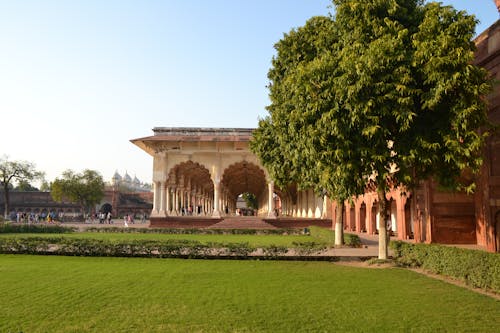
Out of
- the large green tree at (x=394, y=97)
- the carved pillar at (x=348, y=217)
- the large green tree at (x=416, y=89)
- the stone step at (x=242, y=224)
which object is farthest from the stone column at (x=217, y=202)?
the large green tree at (x=416, y=89)

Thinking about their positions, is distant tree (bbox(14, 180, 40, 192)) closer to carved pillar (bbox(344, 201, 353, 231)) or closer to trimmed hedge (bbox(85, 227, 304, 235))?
trimmed hedge (bbox(85, 227, 304, 235))

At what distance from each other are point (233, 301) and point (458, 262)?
5.32 metres

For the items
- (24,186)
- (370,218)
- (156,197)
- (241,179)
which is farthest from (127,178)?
(370,218)

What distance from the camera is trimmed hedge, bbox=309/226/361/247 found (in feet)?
55.8

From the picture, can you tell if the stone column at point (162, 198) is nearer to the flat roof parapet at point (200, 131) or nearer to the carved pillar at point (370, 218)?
the flat roof parapet at point (200, 131)

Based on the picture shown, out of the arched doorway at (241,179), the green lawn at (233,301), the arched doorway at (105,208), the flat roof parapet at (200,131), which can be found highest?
the flat roof parapet at (200,131)

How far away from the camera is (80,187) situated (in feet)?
176

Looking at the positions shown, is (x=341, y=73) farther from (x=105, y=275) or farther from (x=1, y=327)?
(x=1, y=327)

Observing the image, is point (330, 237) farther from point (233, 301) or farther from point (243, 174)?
point (243, 174)

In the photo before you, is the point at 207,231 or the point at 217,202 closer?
the point at 207,231

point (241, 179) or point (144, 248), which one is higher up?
point (241, 179)

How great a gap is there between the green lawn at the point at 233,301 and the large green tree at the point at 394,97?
280cm

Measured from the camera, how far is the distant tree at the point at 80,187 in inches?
2089

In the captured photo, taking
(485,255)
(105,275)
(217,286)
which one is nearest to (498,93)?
(485,255)
